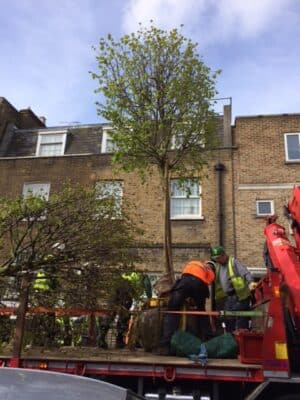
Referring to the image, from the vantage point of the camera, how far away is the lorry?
5281 mm

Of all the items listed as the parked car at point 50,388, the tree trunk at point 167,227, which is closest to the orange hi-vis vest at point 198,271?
the tree trunk at point 167,227

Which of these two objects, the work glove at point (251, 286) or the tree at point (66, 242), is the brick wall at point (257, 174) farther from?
the tree at point (66, 242)

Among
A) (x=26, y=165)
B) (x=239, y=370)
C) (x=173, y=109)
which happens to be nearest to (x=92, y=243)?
(x=239, y=370)

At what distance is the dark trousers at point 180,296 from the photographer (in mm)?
6785

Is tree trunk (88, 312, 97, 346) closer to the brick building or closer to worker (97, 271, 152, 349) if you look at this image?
worker (97, 271, 152, 349)

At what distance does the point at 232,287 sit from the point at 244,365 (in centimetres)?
217

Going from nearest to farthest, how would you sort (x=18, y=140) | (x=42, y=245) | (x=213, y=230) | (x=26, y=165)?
1. (x=42, y=245)
2. (x=213, y=230)
3. (x=26, y=165)
4. (x=18, y=140)

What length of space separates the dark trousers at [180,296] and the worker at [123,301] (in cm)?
94

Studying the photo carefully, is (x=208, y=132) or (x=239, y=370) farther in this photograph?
(x=208, y=132)

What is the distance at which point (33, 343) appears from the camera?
7.39m

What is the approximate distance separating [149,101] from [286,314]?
6713mm

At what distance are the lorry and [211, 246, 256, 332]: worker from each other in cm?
112

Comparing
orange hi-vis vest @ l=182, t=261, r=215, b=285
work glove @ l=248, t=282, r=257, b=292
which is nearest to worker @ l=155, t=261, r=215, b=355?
orange hi-vis vest @ l=182, t=261, r=215, b=285

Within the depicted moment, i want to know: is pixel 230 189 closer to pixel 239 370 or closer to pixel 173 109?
pixel 173 109
